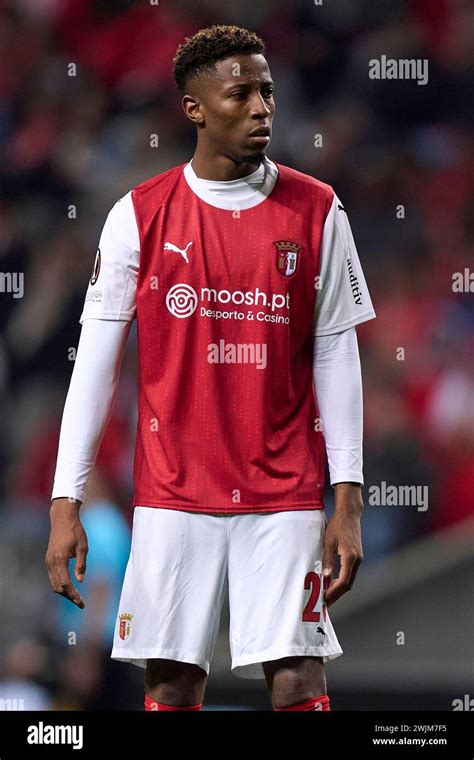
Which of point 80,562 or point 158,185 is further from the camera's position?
point 158,185

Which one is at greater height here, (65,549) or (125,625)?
(65,549)

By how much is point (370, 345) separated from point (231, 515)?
4.35 ft

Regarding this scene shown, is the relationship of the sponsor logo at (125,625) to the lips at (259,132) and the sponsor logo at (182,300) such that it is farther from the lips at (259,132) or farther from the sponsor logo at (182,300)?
the lips at (259,132)

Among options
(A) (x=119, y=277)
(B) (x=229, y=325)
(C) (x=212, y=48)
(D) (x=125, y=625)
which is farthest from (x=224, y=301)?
(D) (x=125, y=625)

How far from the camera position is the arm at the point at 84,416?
2.31m

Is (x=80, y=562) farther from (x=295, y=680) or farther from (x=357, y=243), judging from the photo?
(x=357, y=243)

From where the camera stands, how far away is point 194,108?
2.43m

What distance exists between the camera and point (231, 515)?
2279mm

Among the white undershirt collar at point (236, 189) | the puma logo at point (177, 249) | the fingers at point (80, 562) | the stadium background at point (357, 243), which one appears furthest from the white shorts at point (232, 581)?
the stadium background at point (357, 243)

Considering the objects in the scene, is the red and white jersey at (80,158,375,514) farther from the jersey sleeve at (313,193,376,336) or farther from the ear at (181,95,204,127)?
the ear at (181,95,204,127)

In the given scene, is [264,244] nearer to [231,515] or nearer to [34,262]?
[231,515]

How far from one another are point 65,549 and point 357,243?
5.13 feet

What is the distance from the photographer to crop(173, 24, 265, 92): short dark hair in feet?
7.73

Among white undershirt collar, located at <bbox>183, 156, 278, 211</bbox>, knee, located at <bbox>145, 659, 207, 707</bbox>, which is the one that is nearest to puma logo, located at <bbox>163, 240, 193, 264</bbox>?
white undershirt collar, located at <bbox>183, 156, 278, 211</bbox>
